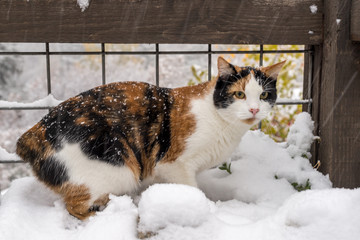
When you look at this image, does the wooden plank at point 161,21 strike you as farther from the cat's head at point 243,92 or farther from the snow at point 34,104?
the snow at point 34,104

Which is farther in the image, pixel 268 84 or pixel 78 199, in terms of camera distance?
pixel 268 84

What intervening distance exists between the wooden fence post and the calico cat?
1.10 feet

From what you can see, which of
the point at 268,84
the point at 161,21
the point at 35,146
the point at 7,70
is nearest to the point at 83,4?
the point at 161,21

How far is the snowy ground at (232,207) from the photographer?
1225 millimetres

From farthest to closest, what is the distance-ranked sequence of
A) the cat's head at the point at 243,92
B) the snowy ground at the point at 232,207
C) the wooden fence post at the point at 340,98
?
the wooden fence post at the point at 340,98
the cat's head at the point at 243,92
the snowy ground at the point at 232,207

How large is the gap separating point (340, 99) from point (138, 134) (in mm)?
1039

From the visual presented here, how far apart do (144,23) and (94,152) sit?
68cm

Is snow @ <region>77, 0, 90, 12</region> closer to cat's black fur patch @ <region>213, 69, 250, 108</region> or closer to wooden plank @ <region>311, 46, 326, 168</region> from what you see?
cat's black fur patch @ <region>213, 69, 250, 108</region>

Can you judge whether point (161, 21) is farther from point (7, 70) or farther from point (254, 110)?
point (7, 70)

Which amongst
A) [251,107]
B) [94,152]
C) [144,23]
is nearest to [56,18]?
[144,23]

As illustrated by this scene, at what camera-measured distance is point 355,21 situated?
1.96m

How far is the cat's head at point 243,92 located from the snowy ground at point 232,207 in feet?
1.31

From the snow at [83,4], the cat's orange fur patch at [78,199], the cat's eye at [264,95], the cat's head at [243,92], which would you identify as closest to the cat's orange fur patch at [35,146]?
the cat's orange fur patch at [78,199]

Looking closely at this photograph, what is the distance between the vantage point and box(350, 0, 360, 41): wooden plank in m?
1.92
